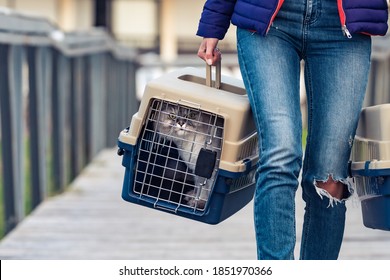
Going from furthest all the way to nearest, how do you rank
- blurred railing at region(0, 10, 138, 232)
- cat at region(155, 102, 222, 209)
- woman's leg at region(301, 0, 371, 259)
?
1. blurred railing at region(0, 10, 138, 232)
2. cat at region(155, 102, 222, 209)
3. woman's leg at region(301, 0, 371, 259)

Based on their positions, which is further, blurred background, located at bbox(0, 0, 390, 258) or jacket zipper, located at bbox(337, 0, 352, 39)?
blurred background, located at bbox(0, 0, 390, 258)

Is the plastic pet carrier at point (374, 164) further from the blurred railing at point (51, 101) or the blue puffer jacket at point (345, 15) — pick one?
the blurred railing at point (51, 101)

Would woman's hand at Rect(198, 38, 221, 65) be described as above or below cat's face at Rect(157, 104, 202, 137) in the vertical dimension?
above

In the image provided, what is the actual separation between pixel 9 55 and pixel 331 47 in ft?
7.03

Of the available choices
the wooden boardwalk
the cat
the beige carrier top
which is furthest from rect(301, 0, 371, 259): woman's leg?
the wooden boardwalk

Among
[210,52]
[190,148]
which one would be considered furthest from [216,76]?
[190,148]

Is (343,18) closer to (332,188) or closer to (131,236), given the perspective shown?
(332,188)

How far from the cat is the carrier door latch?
0.02 metres

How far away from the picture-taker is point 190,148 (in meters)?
3.06

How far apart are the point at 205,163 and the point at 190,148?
9 centimetres

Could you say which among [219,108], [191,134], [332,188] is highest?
[219,108]

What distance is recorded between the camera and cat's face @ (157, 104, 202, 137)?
3037 millimetres

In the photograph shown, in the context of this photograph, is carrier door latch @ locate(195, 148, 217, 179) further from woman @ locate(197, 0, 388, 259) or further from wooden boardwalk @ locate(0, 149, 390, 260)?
wooden boardwalk @ locate(0, 149, 390, 260)

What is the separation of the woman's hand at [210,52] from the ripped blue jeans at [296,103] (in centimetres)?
10
